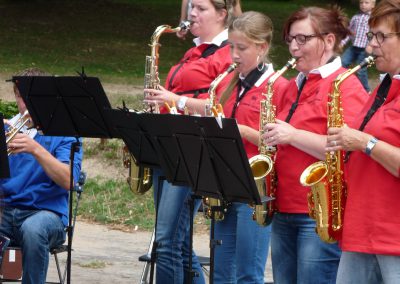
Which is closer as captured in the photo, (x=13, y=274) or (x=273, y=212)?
(x=273, y=212)

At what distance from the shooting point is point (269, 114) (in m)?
4.98

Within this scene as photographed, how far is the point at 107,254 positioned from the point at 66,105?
2757mm

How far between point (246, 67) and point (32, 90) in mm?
1447

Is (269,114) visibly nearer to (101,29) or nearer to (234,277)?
(234,277)

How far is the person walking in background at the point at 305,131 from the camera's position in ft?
15.4

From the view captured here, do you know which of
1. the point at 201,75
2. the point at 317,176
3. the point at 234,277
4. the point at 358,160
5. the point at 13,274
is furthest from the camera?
the point at 13,274

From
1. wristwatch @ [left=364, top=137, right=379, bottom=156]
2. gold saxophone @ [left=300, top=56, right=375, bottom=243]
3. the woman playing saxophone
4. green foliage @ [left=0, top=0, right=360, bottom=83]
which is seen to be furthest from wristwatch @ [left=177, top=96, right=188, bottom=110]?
green foliage @ [left=0, top=0, right=360, bottom=83]

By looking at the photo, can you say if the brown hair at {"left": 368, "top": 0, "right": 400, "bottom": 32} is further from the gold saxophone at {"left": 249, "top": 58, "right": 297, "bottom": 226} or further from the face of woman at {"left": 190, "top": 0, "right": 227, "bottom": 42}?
the face of woman at {"left": 190, "top": 0, "right": 227, "bottom": 42}

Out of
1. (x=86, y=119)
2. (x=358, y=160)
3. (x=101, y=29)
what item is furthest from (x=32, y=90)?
(x=101, y=29)

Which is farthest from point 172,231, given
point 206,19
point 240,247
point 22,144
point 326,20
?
point 326,20

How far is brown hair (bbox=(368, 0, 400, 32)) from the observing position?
4.09 meters

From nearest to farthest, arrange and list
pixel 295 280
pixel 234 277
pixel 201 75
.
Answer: pixel 295 280 → pixel 234 277 → pixel 201 75

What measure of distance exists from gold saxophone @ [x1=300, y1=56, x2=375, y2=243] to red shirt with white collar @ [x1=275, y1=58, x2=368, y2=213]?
13 cm

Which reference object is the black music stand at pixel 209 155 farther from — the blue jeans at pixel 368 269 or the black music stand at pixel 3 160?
the black music stand at pixel 3 160
